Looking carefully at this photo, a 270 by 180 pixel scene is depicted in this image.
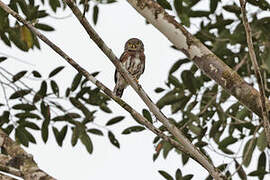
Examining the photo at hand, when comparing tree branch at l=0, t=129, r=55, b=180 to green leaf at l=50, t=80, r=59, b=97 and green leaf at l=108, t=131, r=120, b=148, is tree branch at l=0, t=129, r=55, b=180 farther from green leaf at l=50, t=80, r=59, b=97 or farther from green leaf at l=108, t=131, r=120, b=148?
green leaf at l=108, t=131, r=120, b=148

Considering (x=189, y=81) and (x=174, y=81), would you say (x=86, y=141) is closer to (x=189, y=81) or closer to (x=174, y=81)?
(x=174, y=81)

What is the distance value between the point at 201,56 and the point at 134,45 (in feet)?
8.36

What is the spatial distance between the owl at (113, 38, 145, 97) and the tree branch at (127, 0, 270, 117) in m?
2.19

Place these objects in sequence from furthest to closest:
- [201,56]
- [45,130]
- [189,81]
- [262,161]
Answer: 1. [45,130]
2. [262,161]
3. [189,81]
4. [201,56]

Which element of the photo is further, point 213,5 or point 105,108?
point 105,108

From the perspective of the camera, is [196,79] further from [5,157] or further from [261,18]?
[5,157]

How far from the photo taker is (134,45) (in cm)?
524

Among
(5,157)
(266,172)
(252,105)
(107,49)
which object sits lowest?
(266,172)

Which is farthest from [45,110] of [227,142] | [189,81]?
[227,142]

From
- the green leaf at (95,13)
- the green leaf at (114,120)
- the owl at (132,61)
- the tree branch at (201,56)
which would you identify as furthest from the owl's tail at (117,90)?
the tree branch at (201,56)

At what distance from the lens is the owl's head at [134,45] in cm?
522

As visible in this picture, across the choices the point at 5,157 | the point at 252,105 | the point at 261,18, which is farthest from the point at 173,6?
the point at 5,157

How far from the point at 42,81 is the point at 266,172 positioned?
5.62ft

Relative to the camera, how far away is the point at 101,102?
4.66 meters
